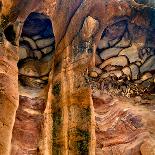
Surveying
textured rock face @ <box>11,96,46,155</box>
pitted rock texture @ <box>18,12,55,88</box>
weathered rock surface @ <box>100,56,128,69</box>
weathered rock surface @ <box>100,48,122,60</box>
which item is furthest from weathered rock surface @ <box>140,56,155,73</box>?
textured rock face @ <box>11,96,46,155</box>

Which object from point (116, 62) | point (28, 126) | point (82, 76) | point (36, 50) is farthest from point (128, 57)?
point (28, 126)

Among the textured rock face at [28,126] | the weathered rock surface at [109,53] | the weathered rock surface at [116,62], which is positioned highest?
the weathered rock surface at [109,53]

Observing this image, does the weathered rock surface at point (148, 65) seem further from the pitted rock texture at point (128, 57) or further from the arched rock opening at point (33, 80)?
the arched rock opening at point (33, 80)

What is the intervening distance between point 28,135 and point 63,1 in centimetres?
152

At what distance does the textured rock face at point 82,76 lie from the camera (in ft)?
14.1

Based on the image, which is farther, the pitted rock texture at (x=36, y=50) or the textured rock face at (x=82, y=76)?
the pitted rock texture at (x=36, y=50)

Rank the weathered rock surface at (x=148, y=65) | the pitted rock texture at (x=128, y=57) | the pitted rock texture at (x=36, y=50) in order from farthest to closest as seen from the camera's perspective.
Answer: the weathered rock surface at (x=148, y=65) → the pitted rock texture at (x=128, y=57) → the pitted rock texture at (x=36, y=50)

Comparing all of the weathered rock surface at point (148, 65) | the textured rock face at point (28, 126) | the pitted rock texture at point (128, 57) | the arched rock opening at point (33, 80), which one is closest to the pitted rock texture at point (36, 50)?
the arched rock opening at point (33, 80)

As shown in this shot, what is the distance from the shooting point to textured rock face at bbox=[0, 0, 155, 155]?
429 centimetres

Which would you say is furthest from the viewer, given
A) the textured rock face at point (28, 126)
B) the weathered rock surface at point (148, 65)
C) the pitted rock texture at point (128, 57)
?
the weathered rock surface at point (148, 65)

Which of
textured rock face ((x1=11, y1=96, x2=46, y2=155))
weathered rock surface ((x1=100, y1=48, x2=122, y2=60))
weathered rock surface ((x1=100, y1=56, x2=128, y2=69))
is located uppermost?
weathered rock surface ((x1=100, y1=48, x2=122, y2=60))

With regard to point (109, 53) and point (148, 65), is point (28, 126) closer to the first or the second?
point (109, 53)

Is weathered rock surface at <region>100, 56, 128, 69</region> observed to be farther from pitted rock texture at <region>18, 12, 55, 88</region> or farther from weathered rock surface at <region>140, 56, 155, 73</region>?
pitted rock texture at <region>18, 12, 55, 88</region>

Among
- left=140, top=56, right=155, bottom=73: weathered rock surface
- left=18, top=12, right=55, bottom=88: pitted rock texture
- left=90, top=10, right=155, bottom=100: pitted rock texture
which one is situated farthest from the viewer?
left=140, top=56, right=155, bottom=73: weathered rock surface
